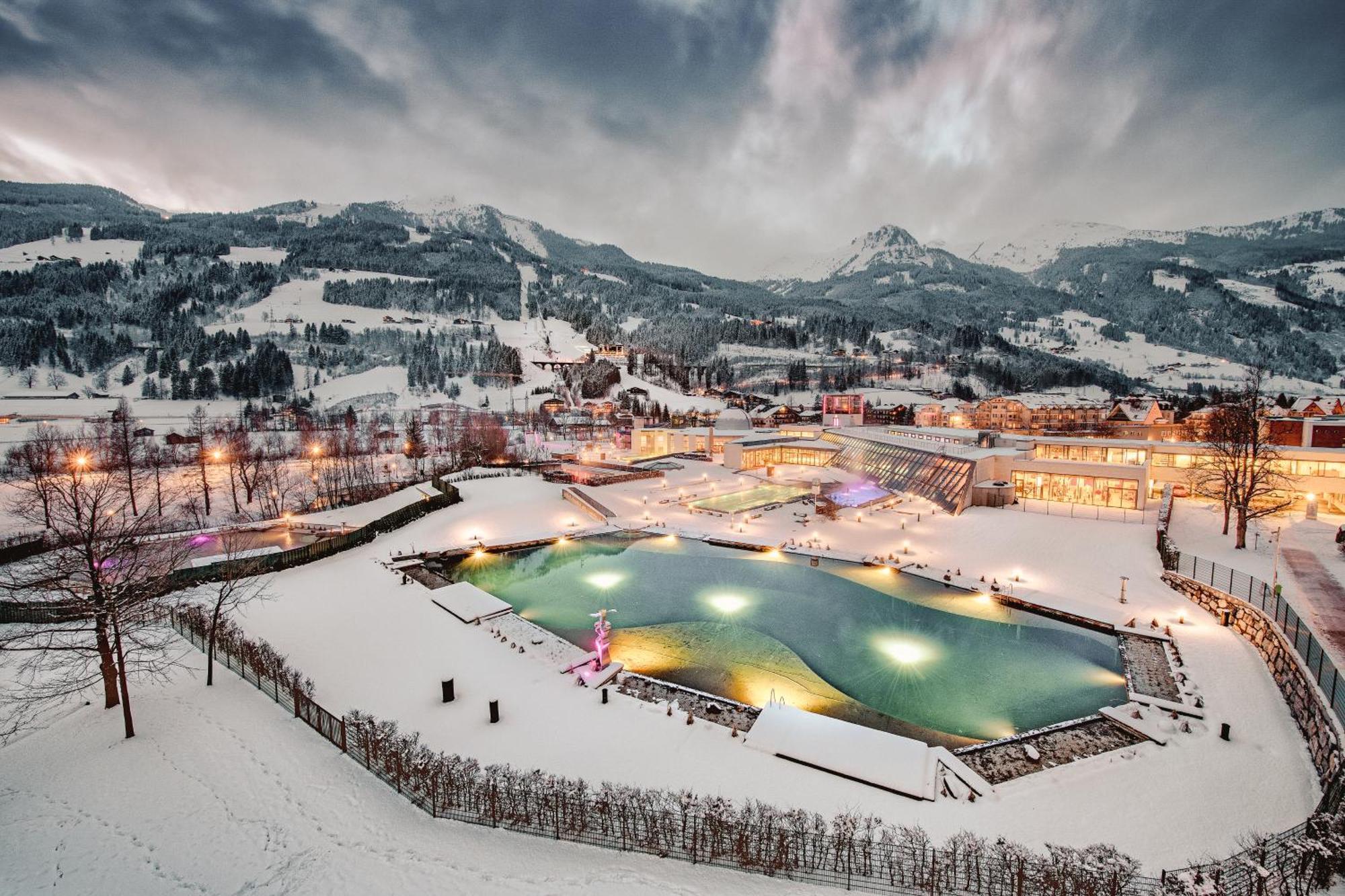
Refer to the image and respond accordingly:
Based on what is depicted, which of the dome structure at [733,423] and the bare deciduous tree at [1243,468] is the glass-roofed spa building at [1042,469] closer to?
the bare deciduous tree at [1243,468]

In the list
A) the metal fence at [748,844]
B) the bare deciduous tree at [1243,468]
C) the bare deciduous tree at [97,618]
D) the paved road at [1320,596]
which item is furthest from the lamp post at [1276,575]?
the bare deciduous tree at [97,618]

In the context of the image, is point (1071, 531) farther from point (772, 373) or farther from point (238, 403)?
point (238, 403)

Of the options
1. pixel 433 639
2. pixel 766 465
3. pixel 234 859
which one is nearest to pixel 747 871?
pixel 234 859

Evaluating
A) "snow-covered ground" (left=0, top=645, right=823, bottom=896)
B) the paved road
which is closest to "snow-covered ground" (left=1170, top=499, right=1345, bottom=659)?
the paved road

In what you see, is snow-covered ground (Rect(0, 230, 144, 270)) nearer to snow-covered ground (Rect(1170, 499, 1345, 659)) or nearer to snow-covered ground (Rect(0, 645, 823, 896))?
snow-covered ground (Rect(0, 645, 823, 896))

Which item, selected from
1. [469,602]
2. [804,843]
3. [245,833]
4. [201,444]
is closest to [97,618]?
[245,833]
